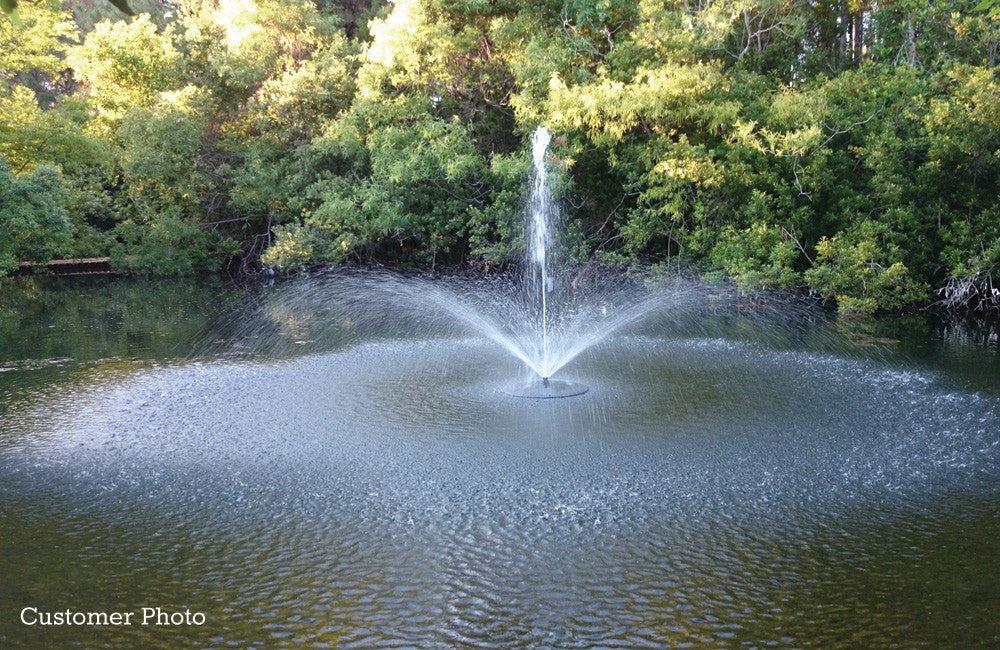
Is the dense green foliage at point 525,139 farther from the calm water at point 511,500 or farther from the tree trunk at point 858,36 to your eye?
the calm water at point 511,500

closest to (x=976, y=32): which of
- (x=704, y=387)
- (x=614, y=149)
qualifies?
(x=614, y=149)

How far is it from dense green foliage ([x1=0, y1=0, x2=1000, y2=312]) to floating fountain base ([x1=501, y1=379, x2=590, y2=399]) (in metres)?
7.95

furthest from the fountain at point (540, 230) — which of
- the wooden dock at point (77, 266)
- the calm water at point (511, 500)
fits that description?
the wooden dock at point (77, 266)

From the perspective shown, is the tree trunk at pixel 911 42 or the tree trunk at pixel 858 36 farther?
the tree trunk at pixel 858 36

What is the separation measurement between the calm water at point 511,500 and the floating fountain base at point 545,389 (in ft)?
0.78

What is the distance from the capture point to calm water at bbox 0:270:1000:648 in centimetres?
523

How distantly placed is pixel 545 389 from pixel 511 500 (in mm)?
3629

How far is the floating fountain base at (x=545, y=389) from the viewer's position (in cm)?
1027

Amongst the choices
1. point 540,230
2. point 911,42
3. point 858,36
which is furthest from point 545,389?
point 858,36

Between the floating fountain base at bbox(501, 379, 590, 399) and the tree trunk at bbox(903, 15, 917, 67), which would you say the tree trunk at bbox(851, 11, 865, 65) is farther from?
the floating fountain base at bbox(501, 379, 590, 399)

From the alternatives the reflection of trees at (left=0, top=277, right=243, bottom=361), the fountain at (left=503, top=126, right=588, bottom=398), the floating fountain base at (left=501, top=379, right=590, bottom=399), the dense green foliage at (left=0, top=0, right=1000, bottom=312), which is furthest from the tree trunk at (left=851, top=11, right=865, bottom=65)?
the reflection of trees at (left=0, top=277, right=243, bottom=361)

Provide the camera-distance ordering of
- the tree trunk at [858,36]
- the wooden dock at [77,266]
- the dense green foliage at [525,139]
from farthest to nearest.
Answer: the wooden dock at [77,266], the tree trunk at [858,36], the dense green foliage at [525,139]

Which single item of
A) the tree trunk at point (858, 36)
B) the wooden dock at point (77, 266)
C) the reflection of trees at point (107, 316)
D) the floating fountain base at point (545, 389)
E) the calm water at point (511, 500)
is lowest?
the calm water at point (511, 500)

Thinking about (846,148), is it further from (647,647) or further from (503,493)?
(647,647)
